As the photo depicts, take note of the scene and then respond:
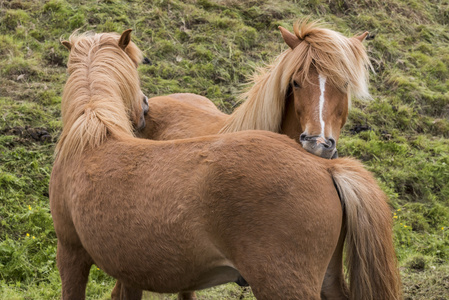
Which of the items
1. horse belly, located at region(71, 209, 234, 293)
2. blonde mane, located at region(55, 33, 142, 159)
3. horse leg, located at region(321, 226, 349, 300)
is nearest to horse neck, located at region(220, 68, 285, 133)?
blonde mane, located at region(55, 33, 142, 159)

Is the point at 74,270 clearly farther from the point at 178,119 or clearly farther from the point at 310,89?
the point at 178,119

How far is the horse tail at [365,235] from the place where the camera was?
2.53 metres

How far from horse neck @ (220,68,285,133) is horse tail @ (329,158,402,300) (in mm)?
1063

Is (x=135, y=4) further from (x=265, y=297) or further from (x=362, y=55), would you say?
(x=265, y=297)

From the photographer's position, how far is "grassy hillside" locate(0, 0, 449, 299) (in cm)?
479

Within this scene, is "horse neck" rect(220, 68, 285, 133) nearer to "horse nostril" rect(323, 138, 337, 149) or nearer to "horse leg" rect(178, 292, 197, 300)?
"horse nostril" rect(323, 138, 337, 149)

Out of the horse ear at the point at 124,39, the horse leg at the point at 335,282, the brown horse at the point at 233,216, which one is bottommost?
the horse leg at the point at 335,282

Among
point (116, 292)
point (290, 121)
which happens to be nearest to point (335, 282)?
point (290, 121)

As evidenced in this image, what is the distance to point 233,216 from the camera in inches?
94.5

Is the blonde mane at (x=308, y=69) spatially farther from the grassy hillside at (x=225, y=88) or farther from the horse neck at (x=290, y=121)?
the grassy hillside at (x=225, y=88)

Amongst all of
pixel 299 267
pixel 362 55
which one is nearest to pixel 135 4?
pixel 362 55

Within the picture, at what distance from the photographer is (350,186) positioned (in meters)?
2.51

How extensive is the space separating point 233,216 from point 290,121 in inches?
55.0

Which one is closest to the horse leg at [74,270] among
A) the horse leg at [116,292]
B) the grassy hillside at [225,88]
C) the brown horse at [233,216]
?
the brown horse at [233,216]
